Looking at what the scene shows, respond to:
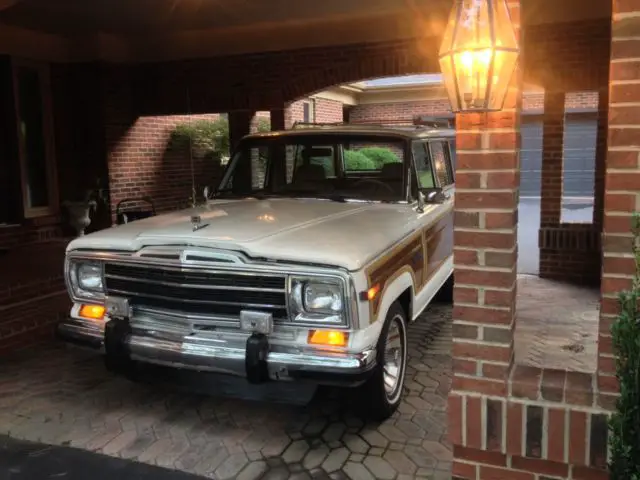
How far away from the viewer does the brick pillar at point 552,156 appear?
7705mm

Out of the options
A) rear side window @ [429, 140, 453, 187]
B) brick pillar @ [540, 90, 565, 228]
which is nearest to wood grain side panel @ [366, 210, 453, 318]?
rear side window @ [429, 140, 453, 187]

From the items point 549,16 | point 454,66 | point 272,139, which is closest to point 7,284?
point 272,139

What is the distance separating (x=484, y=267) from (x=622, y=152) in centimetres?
67

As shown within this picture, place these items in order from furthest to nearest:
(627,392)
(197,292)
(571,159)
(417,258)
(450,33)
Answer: (571,159) → (417,258) → (197,292) → (450,33) → (627,392)

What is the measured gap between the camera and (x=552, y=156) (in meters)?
7.91

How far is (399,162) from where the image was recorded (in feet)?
16.7

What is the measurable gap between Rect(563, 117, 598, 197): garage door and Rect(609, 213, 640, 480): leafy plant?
1814 cm

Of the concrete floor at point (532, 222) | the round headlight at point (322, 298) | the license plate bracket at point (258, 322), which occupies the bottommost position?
the concrete floor at point (532, 222)

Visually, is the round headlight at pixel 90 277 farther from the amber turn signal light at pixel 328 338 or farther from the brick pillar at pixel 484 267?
the brick pillar at pixel 484 267

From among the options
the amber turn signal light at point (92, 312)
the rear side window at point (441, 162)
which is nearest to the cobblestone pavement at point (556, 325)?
the rear side window at point (441, 162)

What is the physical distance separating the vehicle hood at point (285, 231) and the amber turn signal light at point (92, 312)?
398 millimetres

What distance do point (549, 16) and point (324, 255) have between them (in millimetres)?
5458

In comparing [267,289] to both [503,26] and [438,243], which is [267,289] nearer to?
[503,26]

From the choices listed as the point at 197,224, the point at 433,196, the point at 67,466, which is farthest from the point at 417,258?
the point at 67,466
